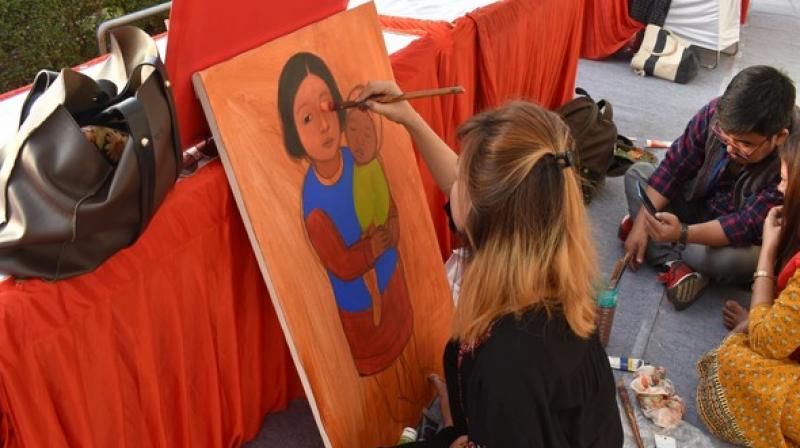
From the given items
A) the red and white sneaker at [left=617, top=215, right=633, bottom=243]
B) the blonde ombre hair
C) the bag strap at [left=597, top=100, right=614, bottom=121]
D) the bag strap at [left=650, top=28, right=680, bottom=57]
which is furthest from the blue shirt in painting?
the bag strap at [left=650, top=28, right=680, bottom=57]

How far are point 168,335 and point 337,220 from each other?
0.41m

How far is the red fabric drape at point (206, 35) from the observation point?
3.62ft

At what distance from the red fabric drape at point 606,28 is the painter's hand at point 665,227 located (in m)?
2.30

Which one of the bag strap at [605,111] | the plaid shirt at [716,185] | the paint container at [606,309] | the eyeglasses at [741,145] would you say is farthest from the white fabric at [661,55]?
the paint container at [606,309]

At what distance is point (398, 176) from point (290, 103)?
400 mm

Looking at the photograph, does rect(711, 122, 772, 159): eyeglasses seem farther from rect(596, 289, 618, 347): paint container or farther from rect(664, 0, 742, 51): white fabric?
rect(664, 0, 742, 51): white fabric

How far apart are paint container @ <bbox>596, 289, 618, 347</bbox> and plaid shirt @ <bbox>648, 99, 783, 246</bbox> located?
49 cm

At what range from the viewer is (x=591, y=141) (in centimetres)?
274

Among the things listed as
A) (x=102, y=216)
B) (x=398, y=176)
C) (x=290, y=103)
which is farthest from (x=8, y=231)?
(x=398, y=176)

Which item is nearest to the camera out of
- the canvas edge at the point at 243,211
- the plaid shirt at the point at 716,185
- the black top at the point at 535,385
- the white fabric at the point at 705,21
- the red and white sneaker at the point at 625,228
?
A: the black top at the point at 535,385

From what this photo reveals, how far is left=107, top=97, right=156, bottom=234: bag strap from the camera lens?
984 mm

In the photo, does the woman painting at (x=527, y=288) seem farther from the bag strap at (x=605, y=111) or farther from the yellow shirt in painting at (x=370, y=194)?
the bag strap at (x=605, y=111)

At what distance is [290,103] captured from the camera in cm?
132

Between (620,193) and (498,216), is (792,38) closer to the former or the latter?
(620,193)
